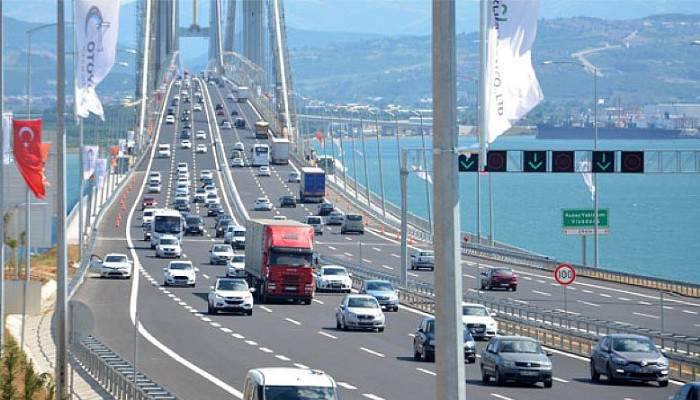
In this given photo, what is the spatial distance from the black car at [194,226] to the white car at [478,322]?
176ft

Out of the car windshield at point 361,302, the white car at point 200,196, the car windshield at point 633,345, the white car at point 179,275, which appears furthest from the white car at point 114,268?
the white car at point 200,196

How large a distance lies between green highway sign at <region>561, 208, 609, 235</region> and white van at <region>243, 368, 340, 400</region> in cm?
5252

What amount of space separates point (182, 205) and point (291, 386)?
89.9 m

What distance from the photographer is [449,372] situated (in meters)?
12.4

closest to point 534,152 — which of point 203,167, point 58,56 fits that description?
point 58,56

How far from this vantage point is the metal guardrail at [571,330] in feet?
124

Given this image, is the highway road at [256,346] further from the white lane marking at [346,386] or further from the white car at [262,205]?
the white car at [262,205]

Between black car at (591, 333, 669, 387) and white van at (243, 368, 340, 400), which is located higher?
white van at (243, 368, 340, 400)

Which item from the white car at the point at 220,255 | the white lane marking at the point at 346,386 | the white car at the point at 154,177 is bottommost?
the white lane marking at the point at 346,386

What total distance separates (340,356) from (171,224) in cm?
4739

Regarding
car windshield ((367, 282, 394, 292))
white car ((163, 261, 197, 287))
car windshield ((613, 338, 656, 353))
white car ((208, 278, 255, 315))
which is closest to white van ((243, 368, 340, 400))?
car windshield ((613, 338, 656, 353))

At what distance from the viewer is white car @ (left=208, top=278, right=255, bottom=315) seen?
53094mm

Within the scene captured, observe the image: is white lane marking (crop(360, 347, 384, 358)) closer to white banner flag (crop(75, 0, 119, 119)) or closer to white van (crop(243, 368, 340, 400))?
white banner flag (crop(75, 0, 119, 119))

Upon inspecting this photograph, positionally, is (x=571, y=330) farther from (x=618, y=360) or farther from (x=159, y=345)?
(x=159, y=345)
